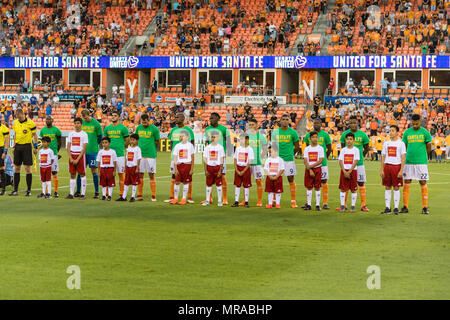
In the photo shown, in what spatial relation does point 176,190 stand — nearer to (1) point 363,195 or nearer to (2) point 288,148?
(2) point 288,148

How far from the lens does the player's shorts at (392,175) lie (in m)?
15.4

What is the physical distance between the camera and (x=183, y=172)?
16.6 meters

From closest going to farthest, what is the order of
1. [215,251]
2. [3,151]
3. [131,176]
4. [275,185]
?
[215,251], [275,185], [131,176], [3,151]

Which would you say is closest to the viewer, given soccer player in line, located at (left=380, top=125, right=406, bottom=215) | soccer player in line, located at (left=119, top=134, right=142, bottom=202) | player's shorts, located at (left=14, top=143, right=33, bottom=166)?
soccer player in line, located at (left=380, top=125, right=406, bottom=215)

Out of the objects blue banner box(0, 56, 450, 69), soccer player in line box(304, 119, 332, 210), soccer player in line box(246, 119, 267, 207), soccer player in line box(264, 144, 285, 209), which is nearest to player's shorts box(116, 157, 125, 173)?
soccer player in line box(246, 119, 267, 207)

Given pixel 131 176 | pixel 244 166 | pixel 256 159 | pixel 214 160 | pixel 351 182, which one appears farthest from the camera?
pixel 131 176

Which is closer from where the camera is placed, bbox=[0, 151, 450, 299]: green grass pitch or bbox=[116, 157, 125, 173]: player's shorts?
bbox=[0, 151, 450, 299]: green grass pitch

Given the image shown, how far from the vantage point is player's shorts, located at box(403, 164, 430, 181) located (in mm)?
15461

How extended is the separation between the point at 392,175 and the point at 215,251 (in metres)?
6.11

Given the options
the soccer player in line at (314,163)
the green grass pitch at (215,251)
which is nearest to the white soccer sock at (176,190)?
the green grass pitch at (215,251)

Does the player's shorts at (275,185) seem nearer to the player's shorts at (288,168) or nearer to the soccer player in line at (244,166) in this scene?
the player's shorts at (288,168)

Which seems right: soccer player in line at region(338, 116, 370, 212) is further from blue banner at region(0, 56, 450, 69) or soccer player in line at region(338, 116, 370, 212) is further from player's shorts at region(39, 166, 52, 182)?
blue banner at region(0, 56, 450, 69)

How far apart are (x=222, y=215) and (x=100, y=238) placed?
371 cm

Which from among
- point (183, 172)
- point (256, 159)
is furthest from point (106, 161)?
point (256, 159)
